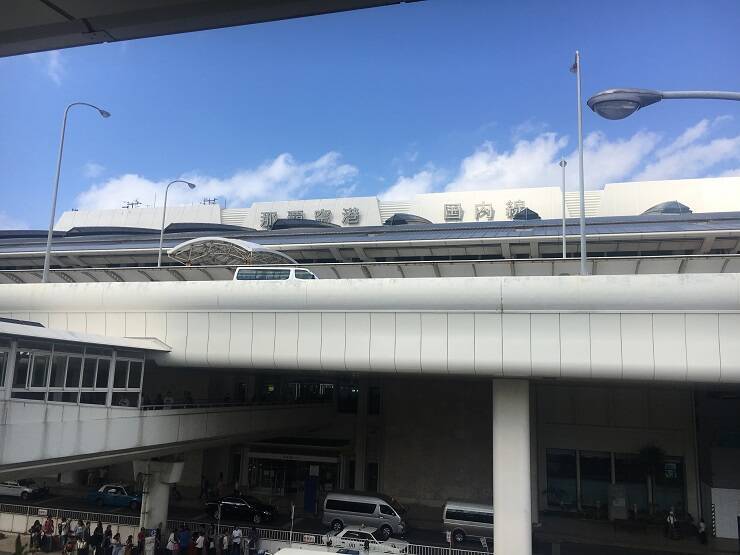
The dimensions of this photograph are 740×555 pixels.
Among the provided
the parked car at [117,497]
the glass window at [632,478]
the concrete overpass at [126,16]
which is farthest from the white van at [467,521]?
the concrete overpass at [126,16]

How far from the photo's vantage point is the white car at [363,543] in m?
22.4

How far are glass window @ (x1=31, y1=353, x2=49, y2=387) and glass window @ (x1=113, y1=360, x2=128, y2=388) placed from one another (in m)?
3.45

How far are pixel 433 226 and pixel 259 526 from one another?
22044 millimetres

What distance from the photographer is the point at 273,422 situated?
96.2 feet

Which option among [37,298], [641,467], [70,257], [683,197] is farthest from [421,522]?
[683,197]

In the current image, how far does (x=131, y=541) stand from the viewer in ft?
72.9

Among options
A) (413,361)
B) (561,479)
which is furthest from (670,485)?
(413,361)

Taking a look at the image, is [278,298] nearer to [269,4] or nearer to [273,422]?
[273,422]

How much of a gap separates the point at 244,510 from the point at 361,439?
28.3ft

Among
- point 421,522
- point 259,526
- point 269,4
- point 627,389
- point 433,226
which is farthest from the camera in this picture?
point 433,226

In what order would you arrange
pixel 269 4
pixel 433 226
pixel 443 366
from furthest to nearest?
pixel 433 226
pixel 443 366
pixel 269 4

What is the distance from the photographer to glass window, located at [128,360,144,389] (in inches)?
806

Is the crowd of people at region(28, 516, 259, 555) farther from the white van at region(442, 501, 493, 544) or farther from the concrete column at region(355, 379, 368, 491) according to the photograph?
the concrete column at region(355, 379, 368, 491)

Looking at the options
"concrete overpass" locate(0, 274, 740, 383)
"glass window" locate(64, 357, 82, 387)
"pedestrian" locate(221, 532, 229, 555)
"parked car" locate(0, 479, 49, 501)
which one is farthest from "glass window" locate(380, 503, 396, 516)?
"parked car" locate(0, 479, 49, 501)
